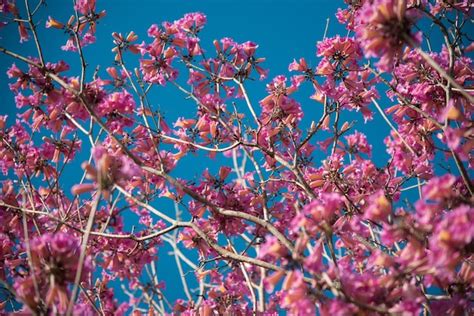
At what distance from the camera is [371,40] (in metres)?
2.17

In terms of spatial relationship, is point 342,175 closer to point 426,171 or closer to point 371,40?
point 426,171

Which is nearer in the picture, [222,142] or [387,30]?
[387,30]

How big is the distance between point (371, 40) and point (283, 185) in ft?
7.73

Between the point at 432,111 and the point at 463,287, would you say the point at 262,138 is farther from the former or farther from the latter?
the point at 463,287

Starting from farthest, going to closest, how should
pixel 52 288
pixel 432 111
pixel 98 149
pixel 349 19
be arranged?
1. pixel 349 19
2. pixel 432 111
3. pixel 98 149
4. pixel 52 288

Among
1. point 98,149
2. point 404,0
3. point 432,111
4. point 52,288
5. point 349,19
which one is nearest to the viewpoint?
point 52,288

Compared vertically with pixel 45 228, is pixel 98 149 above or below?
below

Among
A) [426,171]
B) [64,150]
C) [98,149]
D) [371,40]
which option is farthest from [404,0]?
[64,150]

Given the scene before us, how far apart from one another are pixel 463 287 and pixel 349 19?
297 cm

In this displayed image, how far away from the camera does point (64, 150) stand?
4031mm

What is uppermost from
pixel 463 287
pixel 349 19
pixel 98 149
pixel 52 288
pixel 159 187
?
pixel 349 19

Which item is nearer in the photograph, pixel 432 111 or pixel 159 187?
pixel 432 111

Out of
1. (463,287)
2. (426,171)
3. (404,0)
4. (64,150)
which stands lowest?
(463,287)

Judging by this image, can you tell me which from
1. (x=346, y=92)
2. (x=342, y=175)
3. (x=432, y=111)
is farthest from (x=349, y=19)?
(x=342, y=175)
